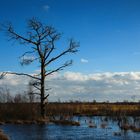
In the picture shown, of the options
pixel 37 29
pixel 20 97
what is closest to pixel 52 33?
pixel 37 29

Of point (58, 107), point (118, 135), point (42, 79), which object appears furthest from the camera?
point (58, 107)

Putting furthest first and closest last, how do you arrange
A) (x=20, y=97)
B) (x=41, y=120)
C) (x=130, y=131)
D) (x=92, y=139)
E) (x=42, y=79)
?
(x=20, y=97) < (x=42, y=79) < (x=41, y=120) < (x=130, y=131) < (x=92, y=139)

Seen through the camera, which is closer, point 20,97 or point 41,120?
point 41,120

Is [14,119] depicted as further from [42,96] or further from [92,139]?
[92,139]

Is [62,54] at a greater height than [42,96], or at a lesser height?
greater

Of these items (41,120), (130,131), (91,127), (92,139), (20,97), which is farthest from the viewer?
(20,97)

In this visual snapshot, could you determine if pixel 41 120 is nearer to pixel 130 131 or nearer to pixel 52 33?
pixel 52 33

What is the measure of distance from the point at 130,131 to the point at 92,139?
4612 millimetres

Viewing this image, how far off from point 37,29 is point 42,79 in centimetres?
454

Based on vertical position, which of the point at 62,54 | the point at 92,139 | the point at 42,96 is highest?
the point at 62,54

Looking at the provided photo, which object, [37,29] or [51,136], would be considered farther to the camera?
[37,29]

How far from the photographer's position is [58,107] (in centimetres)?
4416

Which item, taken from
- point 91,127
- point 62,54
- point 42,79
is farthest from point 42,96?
point 91,127

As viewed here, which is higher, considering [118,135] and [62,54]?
[62,54]
